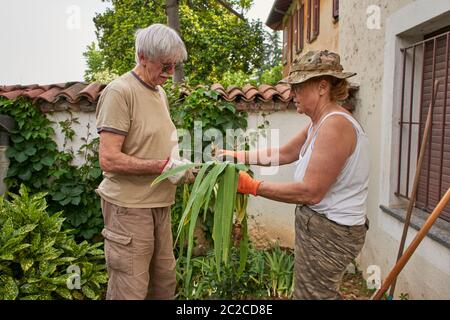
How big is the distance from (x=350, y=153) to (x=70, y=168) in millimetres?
3176

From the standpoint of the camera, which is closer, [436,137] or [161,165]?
[161,165]

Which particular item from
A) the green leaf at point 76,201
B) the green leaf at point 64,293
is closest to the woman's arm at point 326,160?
the green leaf at point 64,293

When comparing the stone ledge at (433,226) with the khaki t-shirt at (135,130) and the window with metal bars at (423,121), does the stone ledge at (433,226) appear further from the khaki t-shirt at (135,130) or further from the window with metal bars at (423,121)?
the khaki t-shirt at (135,130)

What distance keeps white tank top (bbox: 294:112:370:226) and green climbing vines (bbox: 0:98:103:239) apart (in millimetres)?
2781

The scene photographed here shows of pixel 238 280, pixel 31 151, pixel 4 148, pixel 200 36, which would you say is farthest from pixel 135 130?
pixel 200 36

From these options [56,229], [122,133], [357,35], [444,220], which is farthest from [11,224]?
[357,35]

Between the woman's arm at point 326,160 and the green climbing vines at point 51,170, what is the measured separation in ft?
9.13

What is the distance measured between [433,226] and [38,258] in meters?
2.94

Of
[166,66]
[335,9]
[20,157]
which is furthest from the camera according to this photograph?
[335,9]

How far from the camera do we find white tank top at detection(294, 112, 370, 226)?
6.31 ft

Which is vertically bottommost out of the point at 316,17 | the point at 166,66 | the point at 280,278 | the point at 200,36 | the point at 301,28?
the point at 280,278

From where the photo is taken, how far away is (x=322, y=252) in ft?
6.51

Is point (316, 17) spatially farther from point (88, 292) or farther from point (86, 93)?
point (88, 292)

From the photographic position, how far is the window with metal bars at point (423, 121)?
Result: 296 cm
